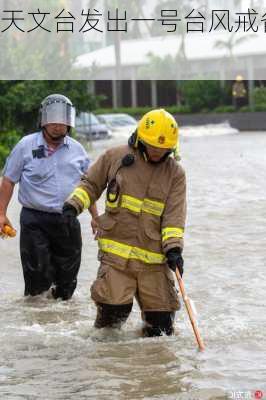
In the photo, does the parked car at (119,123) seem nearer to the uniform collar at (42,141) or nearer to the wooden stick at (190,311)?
the uniform collar at (42,141)

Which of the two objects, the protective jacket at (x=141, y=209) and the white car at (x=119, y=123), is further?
the white car at (x=119, y=123)

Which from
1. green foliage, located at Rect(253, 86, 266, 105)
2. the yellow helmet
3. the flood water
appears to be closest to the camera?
the flood water

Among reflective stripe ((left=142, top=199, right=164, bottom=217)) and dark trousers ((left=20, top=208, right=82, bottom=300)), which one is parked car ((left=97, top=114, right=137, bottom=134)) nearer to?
dark trousers ((left=20, top=208, right=82, bottom=300))

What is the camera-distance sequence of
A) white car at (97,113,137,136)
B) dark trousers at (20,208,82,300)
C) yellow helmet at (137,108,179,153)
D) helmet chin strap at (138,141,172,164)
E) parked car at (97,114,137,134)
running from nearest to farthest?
yellow helmet at (137,108,179,153) < helmet chin strap at (138,141,172,164) < dark trousers at (20,208,82,300) < white car at (97,113,137,136) < parked car at (97,114,137,134)

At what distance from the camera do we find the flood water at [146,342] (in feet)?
20.8

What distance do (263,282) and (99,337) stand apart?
3015mm

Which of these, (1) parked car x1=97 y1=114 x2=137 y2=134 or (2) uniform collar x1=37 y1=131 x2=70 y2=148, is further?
(1) parked car x1=97 y1=114 x2=137 y2=134

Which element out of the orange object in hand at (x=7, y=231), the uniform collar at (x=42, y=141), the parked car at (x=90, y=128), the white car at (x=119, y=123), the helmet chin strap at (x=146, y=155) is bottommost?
the white car at (x=119, y=123)

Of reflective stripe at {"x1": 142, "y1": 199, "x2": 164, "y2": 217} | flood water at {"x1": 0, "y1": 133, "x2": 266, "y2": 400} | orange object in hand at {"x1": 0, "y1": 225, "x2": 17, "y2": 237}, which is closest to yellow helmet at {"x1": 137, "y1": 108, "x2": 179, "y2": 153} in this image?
reflective stripe at {"x1": 142, "y1": 199, "x2": 164, "y2": 217}

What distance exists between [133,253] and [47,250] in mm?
1834

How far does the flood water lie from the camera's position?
250 inches

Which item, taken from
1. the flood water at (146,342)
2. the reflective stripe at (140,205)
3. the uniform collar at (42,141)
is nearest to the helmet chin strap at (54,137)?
the uniform collar at (42,141)

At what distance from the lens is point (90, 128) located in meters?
37.2

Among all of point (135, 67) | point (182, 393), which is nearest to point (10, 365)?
point (182, 393)
